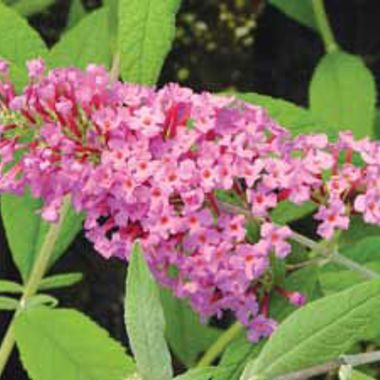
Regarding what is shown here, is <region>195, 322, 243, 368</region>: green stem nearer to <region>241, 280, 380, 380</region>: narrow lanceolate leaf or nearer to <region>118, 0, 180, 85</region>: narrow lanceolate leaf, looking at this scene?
<region>118, 0, 180, 85</region>: narrow lanceolate leaf

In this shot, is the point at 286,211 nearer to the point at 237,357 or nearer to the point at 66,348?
the point at 237,357

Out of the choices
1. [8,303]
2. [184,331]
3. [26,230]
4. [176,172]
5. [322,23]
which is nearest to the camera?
[176,172]

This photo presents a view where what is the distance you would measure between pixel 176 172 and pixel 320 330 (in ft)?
0.95

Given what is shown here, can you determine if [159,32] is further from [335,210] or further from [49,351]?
[49,351]

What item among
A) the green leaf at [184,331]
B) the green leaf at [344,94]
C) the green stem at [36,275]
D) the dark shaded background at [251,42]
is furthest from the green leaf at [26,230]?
the dark shaded background at [251,42]

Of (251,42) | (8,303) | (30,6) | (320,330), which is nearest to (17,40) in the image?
(8,303)

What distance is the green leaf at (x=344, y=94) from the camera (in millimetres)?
2098

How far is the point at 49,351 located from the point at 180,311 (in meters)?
0.45

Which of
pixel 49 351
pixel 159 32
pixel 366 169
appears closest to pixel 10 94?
pixel 159 32

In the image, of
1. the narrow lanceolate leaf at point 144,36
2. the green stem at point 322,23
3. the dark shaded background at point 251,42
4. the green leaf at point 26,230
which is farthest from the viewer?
the dark shaded background at point 251,42

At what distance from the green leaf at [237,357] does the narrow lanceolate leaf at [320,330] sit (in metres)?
0.33

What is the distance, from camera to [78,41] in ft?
6.15

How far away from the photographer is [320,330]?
123 centimetres

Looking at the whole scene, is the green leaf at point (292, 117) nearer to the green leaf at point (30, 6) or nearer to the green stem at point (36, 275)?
the green stem at point (36, 275)
